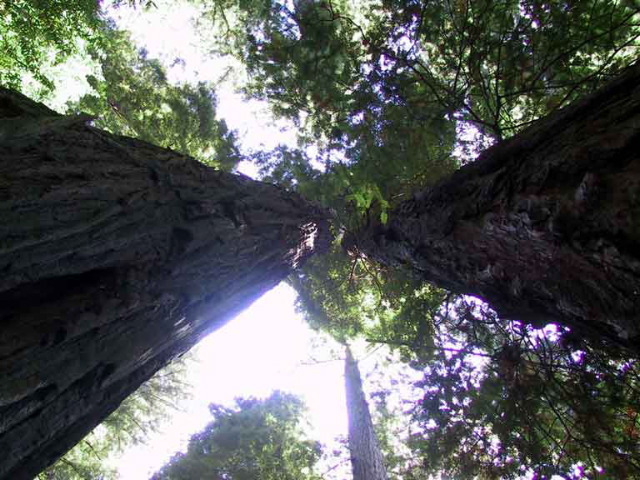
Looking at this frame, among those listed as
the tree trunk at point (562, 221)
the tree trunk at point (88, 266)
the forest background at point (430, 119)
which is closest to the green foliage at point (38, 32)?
the forest background at point (430, 119)

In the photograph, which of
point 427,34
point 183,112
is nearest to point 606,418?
point 427,34

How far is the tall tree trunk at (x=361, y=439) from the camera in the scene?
785 cm

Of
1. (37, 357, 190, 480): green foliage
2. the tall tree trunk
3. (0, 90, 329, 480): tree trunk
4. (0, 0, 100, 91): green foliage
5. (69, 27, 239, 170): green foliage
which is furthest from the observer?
(37, 357, 190, 480): green foliage

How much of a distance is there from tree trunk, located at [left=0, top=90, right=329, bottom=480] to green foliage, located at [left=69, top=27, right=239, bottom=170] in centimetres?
572

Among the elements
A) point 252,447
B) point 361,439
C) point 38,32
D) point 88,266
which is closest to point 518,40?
point 88,266

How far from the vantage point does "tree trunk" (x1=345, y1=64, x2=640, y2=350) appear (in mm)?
1697

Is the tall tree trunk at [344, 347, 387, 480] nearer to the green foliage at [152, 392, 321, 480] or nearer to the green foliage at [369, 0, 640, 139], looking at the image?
the green foliage at [152, 392, 321, 480]

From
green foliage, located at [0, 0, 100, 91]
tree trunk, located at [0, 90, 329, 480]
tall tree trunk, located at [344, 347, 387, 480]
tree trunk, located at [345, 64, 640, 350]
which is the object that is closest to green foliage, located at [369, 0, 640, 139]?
tree trunk, located at [345, 64, 640, 350]

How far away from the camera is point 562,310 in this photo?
2.36m

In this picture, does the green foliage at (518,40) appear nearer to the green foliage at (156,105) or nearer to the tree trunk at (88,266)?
the tree trunk at (88,266)

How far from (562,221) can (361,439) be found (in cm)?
835

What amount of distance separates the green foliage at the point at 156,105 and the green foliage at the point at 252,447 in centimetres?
746

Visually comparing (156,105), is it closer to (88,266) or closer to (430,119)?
(430,119)

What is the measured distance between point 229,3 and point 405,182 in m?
6.03
